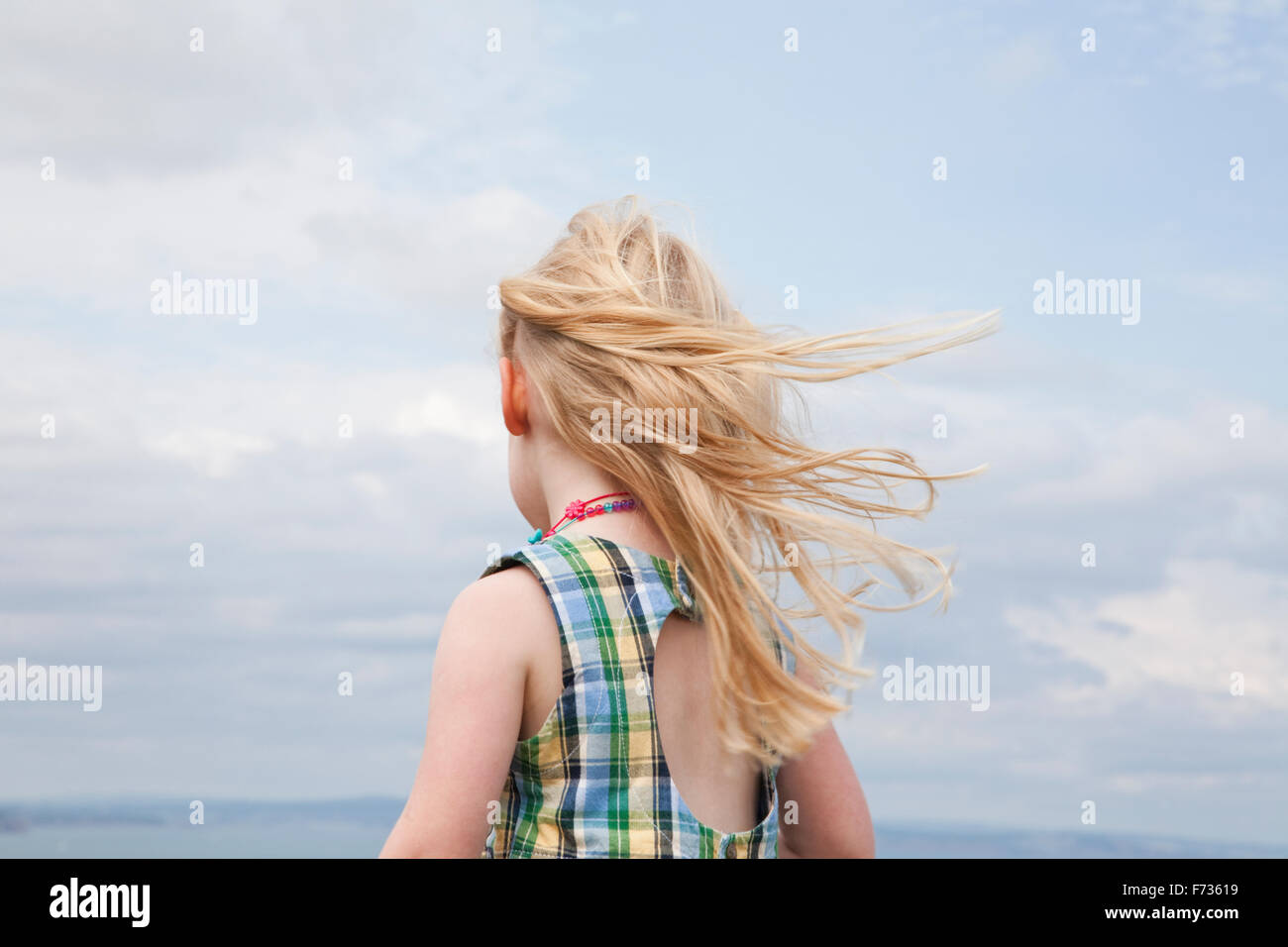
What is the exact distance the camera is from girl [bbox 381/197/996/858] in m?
2.31

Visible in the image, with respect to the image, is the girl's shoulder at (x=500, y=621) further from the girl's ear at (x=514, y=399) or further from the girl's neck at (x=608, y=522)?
the girl's ear at (x=514, y=399)

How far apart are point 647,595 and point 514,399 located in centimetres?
65

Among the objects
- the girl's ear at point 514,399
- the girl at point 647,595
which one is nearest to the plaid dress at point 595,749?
the girl at point 647,595

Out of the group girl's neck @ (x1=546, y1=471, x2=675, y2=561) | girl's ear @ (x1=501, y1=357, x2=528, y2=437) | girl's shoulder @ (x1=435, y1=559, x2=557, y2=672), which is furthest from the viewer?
girl's ear @ (x1=501, y1=357, x2=528, y2=437)

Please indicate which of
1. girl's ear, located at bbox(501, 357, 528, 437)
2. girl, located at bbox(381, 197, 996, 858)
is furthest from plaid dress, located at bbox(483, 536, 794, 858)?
girl's ear, located at bbox(501, 357, 528, 437)

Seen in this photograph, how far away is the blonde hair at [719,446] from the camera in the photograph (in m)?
2.58

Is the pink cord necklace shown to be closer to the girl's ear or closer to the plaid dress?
the plaid dress

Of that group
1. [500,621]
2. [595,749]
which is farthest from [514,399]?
[595,749]

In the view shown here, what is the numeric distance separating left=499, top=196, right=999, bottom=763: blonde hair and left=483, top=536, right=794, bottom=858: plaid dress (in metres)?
0.20

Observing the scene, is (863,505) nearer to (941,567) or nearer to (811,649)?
(941,567)

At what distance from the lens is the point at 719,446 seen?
2.72 metres

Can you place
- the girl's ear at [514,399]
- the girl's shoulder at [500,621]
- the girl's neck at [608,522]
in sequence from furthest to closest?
1. the girl's ear at [514,399]
2. the girl's neck at [608,522]
3. the girl's shoulder at [500,621]
